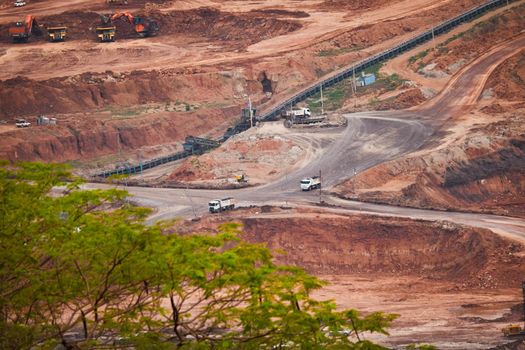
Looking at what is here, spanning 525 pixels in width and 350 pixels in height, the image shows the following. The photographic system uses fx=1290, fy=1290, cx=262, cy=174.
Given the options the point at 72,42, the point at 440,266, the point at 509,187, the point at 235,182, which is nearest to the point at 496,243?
the point at 440,266

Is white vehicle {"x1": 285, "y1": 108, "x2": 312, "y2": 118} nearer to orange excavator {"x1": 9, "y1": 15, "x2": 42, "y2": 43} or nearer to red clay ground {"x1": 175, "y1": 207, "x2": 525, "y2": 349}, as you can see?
red clay ground {"x1": 175, "y1": 207, "x2": 525, "y2": 349}

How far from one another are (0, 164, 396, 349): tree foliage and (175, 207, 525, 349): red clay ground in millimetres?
31244

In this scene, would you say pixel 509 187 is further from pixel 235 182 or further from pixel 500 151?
pixel 235 182

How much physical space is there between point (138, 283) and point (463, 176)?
6798 cm

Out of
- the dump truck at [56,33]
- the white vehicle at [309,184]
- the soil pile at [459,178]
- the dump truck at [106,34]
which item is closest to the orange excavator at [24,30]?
the dump truck at [56,33]

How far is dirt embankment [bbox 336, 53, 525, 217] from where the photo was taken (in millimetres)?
94750

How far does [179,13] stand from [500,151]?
66927mm

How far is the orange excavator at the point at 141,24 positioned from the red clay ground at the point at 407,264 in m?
66.5

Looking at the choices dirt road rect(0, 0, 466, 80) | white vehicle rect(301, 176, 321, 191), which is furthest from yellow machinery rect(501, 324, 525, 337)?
dirt road rect(0, 0, 466, 80)

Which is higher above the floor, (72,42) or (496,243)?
(72,42)

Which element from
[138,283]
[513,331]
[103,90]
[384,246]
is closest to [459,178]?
[384,246]

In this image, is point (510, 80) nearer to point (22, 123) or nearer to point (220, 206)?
point (220, 206)

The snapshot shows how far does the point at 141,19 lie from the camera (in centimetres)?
15612

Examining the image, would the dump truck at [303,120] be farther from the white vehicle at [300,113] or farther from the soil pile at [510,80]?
the soil pile at [510,80]
